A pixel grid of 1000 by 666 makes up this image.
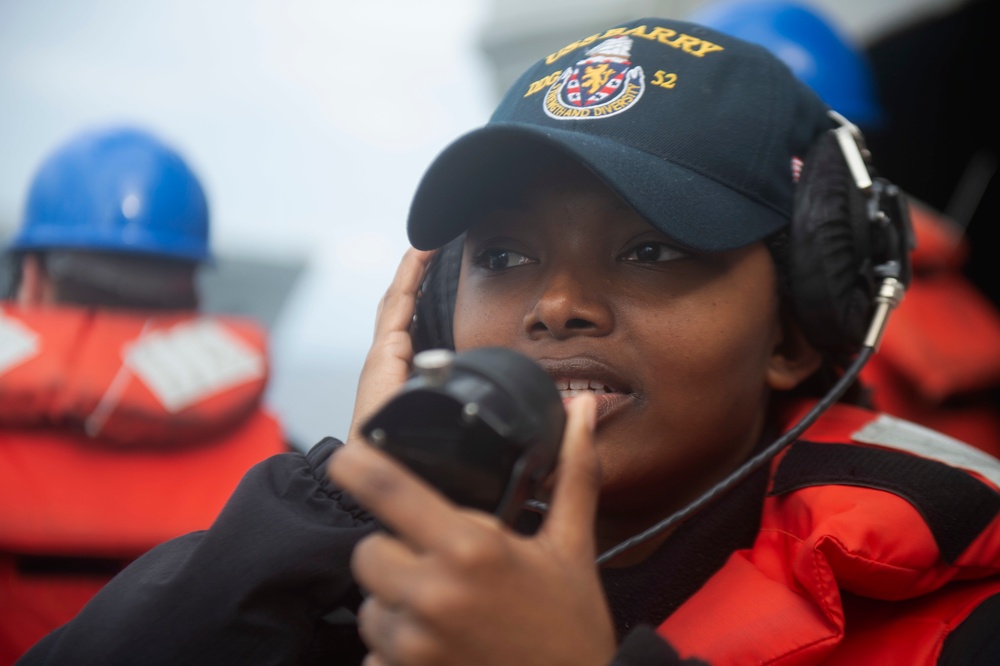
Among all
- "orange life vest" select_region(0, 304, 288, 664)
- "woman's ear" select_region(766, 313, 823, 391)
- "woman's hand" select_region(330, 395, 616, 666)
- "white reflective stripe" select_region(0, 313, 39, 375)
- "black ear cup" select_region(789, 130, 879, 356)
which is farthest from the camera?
"white reflective stripe" select_region(0, 313, 39, 375)

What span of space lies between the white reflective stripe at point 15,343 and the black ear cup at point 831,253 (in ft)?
6.02

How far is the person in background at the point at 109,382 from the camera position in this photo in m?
1.96

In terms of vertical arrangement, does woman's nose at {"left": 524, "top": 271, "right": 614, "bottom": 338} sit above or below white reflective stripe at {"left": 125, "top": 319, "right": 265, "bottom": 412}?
above

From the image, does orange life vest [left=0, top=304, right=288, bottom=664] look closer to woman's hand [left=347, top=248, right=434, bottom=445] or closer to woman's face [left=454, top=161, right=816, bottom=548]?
woman's hand [left=347, top=248, right=434, bottom=445]

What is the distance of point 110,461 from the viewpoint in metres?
2.14

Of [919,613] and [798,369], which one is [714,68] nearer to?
[798,369]

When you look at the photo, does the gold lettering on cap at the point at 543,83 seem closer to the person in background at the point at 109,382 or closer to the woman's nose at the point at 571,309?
the woman's nose at the point at 571,309

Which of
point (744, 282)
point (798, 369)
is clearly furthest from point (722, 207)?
point (798, 369)

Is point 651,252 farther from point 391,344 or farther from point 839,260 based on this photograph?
point 391,344

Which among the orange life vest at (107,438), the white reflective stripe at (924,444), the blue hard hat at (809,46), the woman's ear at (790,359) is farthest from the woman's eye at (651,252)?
the blue hard hat at (809,46)

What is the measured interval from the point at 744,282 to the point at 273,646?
71cm

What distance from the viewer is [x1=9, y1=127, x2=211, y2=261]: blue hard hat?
100 inches

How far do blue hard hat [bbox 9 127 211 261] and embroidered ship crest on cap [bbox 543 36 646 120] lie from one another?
5.61ft

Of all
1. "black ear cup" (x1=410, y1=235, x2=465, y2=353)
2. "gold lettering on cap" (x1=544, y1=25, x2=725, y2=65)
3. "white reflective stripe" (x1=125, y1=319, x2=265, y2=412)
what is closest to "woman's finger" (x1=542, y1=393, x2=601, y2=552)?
"black ear cup" (x1=410, y1=235, x2=465, y2=353)
